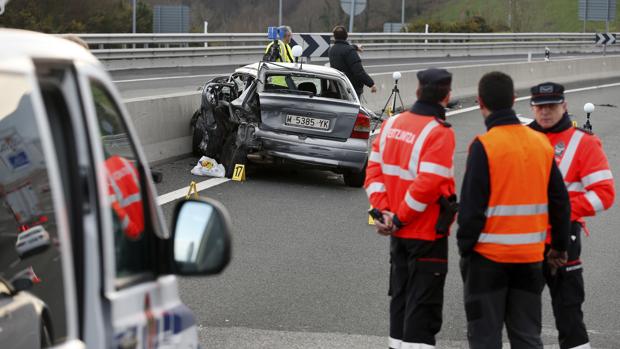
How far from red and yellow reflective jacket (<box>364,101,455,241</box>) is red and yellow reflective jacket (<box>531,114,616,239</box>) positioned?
0.59 meters

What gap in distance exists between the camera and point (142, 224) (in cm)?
364

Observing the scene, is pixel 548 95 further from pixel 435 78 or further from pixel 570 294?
pixel 570 294

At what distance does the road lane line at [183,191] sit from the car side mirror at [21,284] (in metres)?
7.58

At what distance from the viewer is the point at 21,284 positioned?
416 cm

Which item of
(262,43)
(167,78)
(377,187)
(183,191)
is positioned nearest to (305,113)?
(183,191)

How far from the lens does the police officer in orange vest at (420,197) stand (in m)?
6.35

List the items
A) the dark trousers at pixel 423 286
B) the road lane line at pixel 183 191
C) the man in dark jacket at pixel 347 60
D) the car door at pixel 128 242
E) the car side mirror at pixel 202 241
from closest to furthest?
the car door at pixel 128 242 < the car side mirror at pixel 202 241 < the dark trousers at pixel 423 286 < the road lane line at pixel 183 191 < the man in dark jacket at pixel 347 60

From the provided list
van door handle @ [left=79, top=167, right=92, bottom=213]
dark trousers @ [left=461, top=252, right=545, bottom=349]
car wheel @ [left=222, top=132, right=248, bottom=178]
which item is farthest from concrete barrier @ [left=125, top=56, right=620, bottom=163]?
van door handle @ [left=79, top=167, right=92, bottom=213]

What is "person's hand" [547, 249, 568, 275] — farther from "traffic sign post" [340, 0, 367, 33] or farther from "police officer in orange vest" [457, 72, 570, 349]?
"traffic sign post" [340, 0, 367, 33]

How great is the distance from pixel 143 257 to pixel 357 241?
7436 mm

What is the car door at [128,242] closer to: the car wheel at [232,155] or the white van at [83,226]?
the white van at [83,226]

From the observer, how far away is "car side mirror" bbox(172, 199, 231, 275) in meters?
3.60

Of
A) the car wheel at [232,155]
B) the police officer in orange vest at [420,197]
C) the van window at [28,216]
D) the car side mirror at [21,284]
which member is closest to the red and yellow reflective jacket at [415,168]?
the police officer in orange vest at [420,197]

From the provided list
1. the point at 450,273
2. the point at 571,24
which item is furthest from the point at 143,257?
the point at 571,24
